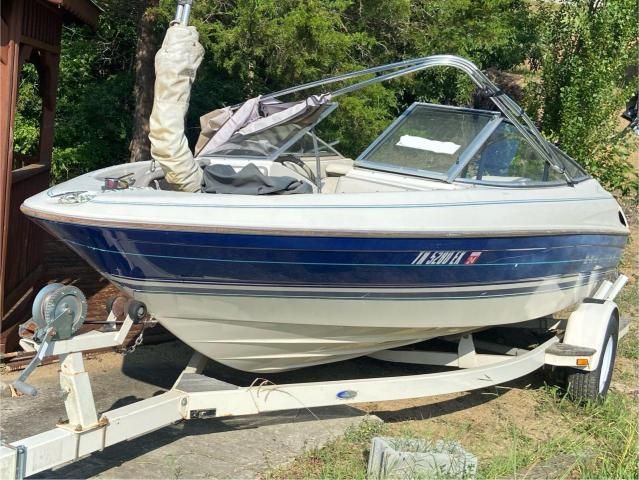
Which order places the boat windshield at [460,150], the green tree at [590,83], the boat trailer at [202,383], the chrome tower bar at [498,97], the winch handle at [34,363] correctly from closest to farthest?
1. the winch handle at [34,363]
2. the boat trailer at [202,383]
3. the chrome tower bar at [498,97]
4. the boat windshield at [460,150]
5. the green tree at [590,83]

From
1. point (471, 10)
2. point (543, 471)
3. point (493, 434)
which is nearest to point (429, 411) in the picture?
point (493, 434)

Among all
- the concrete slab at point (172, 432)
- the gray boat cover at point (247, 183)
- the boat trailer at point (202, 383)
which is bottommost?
the concrete slab at point (172, 432)

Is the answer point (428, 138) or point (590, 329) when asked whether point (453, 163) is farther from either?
point (590, 329)

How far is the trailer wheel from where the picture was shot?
526 cm

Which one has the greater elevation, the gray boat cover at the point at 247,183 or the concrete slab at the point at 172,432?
the gray boat cover at the point at 247,183

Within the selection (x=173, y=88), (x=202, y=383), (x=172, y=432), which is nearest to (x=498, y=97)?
(x=173, y=88)

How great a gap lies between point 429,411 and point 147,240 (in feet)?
7.90

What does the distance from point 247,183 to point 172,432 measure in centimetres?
150

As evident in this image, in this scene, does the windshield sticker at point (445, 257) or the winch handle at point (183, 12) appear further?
the windshield sticker at point (445, 257)

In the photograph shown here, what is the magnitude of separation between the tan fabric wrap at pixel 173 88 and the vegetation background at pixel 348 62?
378cm

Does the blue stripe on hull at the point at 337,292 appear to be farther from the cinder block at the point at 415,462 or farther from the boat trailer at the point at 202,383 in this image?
the cinder block at the point at 415,462

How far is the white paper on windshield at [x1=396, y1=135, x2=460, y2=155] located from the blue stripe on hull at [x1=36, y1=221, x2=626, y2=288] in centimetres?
87

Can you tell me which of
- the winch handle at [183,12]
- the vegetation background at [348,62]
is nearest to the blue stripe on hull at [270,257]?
the winch handle at [183,12]

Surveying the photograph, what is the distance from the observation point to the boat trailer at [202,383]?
11.2 feet
